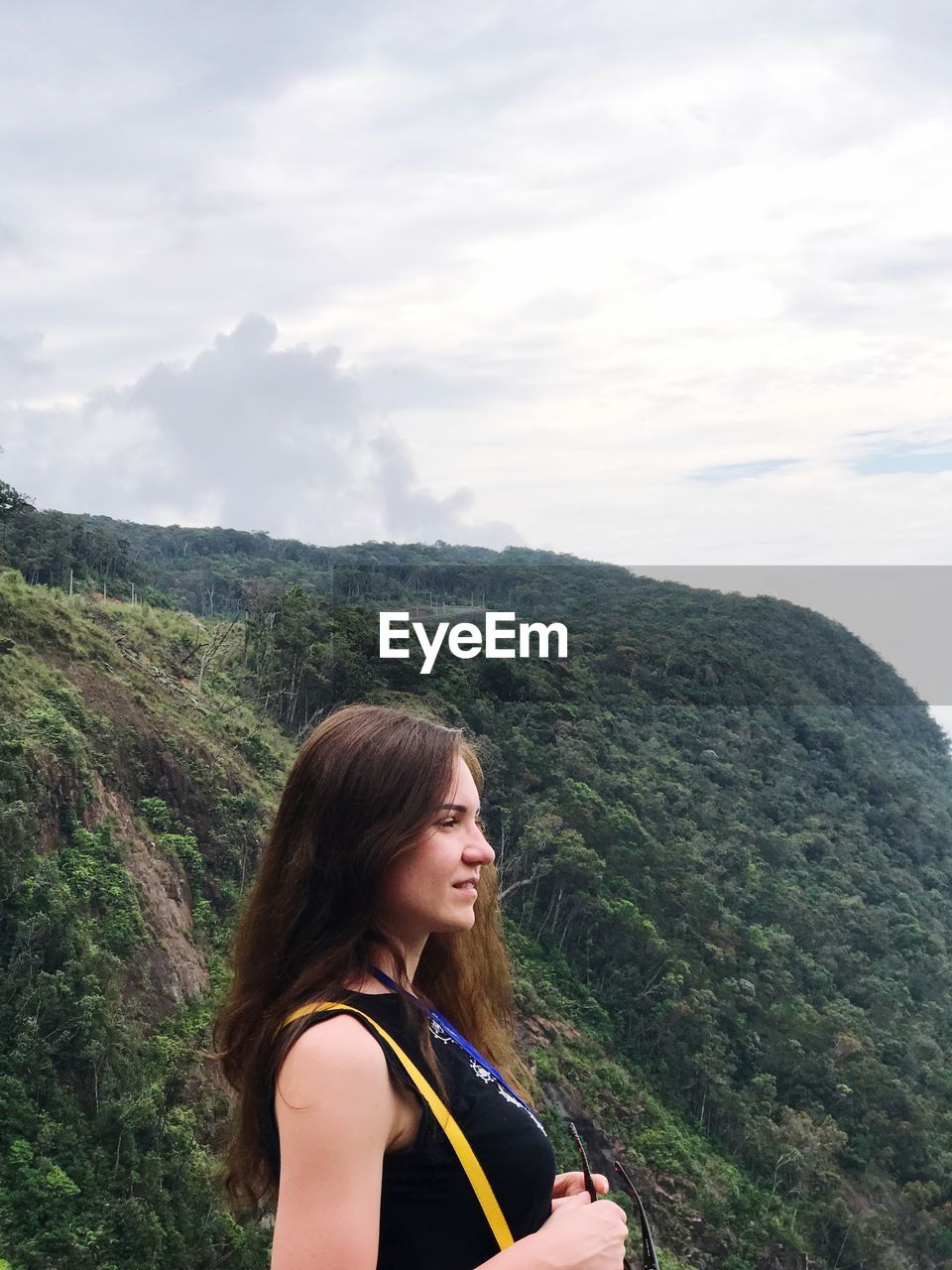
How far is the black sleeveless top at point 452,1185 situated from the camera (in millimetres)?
1267

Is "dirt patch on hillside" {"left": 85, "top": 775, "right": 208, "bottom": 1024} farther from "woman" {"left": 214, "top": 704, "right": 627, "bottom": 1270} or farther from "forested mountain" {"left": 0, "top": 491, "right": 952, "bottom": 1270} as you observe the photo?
"woman" {"left": 214, "top": 704, "right": 627, "bottom": 1270}

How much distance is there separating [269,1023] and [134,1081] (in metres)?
11.7

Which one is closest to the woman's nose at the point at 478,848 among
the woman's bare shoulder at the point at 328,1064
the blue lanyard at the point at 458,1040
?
the blue lanyard at the point at 458,1040

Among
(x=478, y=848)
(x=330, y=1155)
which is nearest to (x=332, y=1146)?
(x=330, y=1155)

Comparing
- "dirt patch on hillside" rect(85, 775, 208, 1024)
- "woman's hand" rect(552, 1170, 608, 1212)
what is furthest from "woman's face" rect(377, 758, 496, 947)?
"dirt patch on hillside" rect(85, 775, 208, 1024)

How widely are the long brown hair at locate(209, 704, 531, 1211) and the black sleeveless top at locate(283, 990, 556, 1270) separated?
13 centimetres

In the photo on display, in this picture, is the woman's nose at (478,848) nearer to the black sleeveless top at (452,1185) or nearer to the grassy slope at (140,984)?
the black sleeveless top at (452,1185)

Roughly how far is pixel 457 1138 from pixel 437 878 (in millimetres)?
299

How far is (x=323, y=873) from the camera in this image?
56.8 inches

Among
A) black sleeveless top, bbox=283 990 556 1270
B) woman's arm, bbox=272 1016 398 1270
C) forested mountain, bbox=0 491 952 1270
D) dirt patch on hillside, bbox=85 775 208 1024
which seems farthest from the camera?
dirt patch on hillside, bbox=85 775 208 1024

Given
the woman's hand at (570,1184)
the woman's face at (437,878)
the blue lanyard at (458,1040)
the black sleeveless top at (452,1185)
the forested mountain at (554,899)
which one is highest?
the woman's face at (437,878)

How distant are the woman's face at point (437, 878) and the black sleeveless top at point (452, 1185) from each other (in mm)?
163

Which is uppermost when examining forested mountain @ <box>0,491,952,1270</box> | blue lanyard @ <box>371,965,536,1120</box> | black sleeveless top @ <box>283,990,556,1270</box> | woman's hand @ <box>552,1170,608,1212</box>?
blue lanyard @ <box>371,965,536,1120</box>

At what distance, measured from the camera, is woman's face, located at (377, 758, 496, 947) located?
145cm
